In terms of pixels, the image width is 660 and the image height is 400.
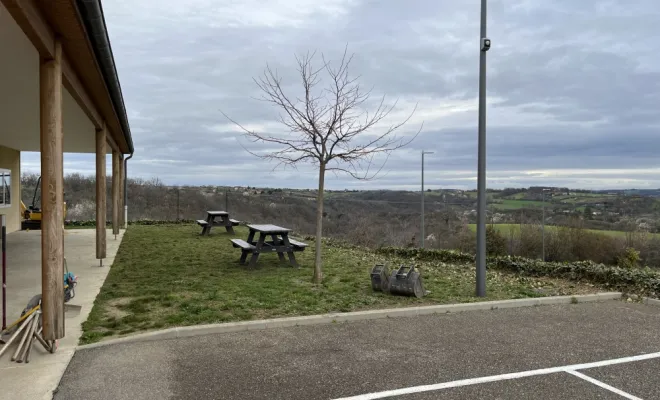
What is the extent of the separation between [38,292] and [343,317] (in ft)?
14.8

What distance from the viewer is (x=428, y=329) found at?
5.56 meters

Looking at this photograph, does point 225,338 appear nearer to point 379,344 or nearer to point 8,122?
point 379,344

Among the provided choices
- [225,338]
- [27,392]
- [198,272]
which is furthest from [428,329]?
[198,272]

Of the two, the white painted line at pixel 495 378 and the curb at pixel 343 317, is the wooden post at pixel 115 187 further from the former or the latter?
the white painted line at pixel 495 378

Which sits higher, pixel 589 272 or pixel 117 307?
pixel 589 272

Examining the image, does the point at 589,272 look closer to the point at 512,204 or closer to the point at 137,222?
the point at 512,204

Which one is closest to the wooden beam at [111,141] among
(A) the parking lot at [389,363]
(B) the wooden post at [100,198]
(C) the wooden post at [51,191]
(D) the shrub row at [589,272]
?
(B) the wooden post at [100,198]

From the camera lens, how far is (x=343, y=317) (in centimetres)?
584

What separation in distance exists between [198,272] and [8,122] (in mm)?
5562

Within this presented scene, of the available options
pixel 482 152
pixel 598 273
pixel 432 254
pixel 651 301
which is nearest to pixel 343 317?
pixel 482 152

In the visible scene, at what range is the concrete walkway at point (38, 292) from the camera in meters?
3.82

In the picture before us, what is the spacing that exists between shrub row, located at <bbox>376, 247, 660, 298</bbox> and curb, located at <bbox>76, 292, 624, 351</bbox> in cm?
53

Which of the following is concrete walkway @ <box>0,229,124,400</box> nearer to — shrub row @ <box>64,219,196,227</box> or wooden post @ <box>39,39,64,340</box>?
wooden post @ <box>39,39,64,340</box>

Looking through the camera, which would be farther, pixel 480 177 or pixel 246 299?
pixel 480 177
